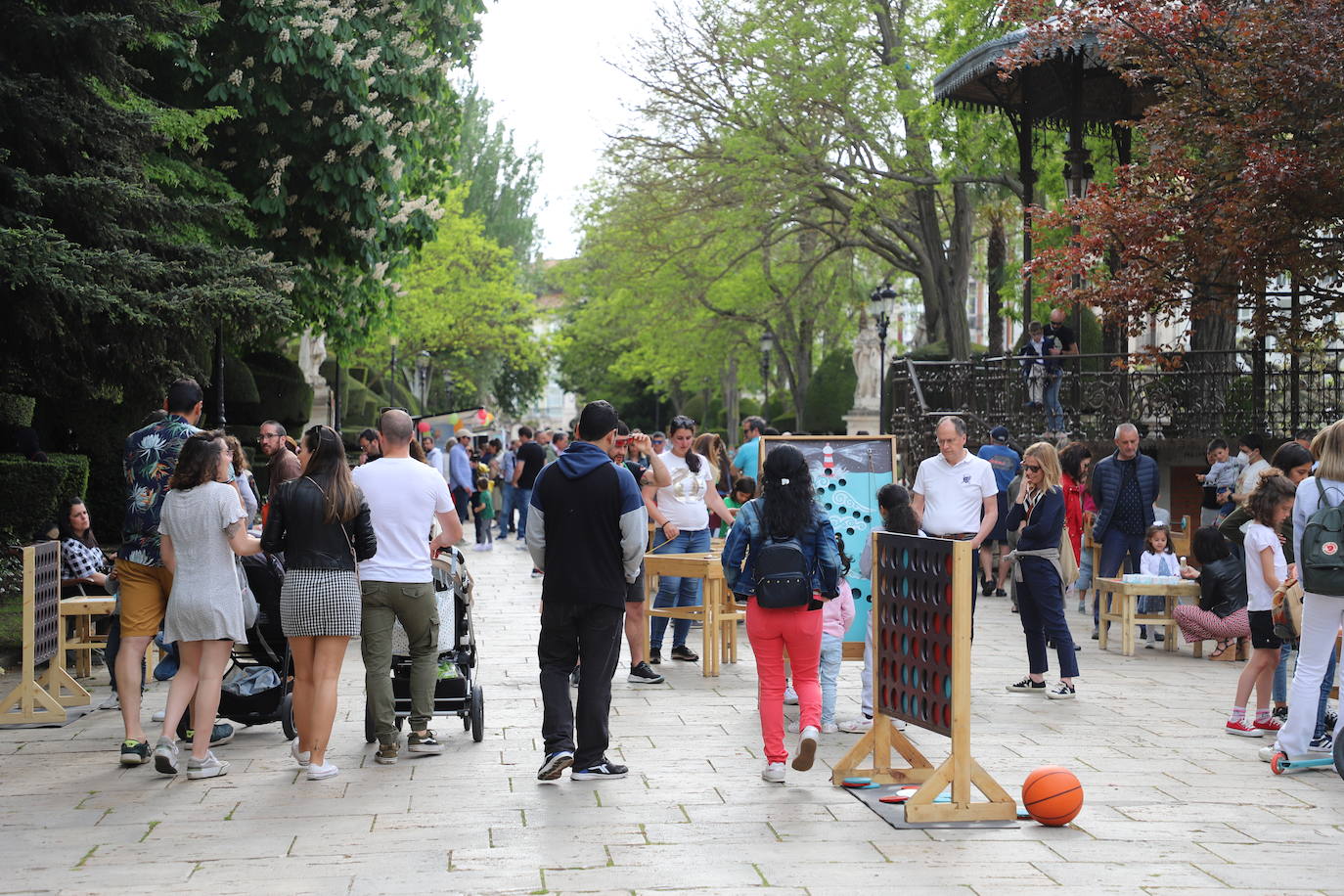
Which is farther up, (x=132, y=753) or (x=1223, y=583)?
(x=1223, y=583)

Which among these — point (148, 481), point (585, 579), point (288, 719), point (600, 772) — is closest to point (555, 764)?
point (600, 772)

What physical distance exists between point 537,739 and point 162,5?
7.75 metres

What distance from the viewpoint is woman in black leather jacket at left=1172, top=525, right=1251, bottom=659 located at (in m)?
11.6

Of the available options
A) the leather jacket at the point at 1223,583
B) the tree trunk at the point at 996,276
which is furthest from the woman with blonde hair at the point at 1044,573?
the tree trunk at the point at 996,276

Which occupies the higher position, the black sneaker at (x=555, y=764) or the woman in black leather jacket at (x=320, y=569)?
the woman in black leather jacket at (x=320, y=569)

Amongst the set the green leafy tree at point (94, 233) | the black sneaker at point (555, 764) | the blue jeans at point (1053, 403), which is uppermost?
the green leafy tree at point (94, 233)

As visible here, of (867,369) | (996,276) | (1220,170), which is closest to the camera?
(1220,170)

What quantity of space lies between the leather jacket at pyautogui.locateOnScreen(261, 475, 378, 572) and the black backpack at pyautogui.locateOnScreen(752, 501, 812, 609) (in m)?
1.95

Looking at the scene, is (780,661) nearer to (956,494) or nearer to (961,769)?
(961,769)

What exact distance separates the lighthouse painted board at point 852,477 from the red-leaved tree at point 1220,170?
5.65 meters

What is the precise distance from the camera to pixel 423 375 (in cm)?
5641

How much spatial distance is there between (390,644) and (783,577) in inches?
83.1

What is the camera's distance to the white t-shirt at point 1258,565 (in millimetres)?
8688

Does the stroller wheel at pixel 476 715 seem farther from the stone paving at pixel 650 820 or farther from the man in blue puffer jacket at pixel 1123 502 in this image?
the man in blue puffer jacket at pixel 1123 502
